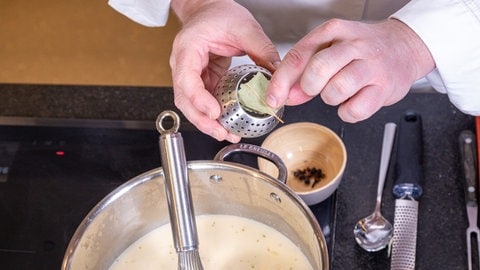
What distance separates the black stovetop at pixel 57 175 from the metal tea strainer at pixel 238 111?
7.0 inches

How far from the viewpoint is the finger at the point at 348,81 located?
0.60 meters

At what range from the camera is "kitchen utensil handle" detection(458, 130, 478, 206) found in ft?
2.47

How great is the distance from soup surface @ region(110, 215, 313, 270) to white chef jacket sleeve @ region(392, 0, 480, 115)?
0.91 feet

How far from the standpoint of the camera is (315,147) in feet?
2.66

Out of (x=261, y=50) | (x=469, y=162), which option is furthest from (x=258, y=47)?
(x=469, y=162)

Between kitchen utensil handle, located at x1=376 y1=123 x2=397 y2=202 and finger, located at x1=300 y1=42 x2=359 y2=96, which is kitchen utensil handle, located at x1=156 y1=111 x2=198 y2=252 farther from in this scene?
kitchen utensil handle, located at x1=376 y1=123 x2=397 y2=202

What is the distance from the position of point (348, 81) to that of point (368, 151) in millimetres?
238

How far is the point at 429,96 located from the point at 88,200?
1.68ft

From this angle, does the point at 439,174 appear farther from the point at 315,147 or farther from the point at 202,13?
the point at 202,13

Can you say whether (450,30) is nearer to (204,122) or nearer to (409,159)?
(409,159)

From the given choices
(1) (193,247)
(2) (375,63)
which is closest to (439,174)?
(2) (375,63)

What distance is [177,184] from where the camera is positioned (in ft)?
1.93

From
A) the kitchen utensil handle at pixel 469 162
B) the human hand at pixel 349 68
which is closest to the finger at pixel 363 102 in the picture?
the human hand at pixel 349 68

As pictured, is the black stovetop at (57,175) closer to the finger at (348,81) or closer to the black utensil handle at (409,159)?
the black utensil handle at (409,159)
